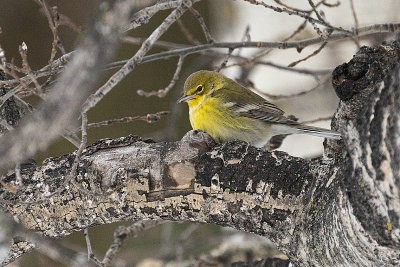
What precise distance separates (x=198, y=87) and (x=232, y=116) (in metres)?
0.35

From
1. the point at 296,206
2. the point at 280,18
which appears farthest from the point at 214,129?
the point at 280,18

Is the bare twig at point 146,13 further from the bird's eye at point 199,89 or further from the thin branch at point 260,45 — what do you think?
the bird's eye at point 199,89

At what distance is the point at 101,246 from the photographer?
5.52 metres

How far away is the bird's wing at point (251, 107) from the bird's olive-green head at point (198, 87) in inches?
3.2

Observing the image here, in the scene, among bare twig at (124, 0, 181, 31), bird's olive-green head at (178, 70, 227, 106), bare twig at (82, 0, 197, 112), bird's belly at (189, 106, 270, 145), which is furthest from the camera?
bird's olive-green head at (178, 70, 227, 106)

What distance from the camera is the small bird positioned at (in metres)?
3.38

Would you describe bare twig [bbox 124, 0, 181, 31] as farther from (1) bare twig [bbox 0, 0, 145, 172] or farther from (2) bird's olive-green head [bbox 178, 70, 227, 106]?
(2) bird's olive-green head [bbox 178, 70, 227, 106]

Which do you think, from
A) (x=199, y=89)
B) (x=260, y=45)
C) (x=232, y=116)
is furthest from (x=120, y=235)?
(x=260, y=45)

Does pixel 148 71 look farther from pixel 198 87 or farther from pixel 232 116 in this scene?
pixel 232 116

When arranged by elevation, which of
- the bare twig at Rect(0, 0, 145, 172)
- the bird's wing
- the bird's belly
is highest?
the bird's wing

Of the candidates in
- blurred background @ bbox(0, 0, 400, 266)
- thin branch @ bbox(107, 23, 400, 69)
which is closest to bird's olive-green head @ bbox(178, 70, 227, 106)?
blurred background @ bbox(0, 0, 400, 266)

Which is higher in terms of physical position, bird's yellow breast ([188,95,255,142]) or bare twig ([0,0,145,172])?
bird's yellow breast ([188,95,255,142])

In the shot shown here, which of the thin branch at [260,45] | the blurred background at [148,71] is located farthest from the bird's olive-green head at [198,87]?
the thin branch at [260,45]

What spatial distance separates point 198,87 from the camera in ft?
11.7
